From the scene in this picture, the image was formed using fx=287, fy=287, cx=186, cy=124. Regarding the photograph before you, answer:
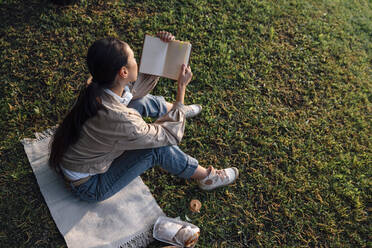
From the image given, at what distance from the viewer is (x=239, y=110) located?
3.66 metres

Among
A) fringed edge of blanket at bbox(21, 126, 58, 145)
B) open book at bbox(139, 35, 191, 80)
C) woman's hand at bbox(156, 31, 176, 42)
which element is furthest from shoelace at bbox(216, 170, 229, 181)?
fringed edge of blanket at bbox(21, 126, 58, 145)

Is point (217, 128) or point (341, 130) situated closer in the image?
point (217, 128)

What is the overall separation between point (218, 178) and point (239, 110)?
108 centimetres

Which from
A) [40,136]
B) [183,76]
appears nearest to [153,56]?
[183,76]

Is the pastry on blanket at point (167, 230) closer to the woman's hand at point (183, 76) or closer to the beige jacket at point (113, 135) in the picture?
the beige jacket at point (113, 135)

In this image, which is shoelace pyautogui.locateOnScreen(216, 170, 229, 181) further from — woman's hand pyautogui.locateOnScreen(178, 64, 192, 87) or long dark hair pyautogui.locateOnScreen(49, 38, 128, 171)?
long dark hair pyautogui.locateOnScreen(49, 38, 128, 171)

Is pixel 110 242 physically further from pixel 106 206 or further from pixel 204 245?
pixel 204 245

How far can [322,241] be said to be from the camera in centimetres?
292

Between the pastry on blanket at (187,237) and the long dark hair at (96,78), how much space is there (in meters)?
1.22

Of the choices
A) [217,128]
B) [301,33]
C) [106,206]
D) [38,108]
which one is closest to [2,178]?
[38,108]

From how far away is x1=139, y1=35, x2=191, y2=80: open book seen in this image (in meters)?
2.52

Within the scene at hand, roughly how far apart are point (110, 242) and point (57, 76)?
2076mm

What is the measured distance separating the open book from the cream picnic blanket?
45.8 inches

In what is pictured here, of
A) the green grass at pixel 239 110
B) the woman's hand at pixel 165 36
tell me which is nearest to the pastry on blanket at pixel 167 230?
the green grass at pixel 239 110
